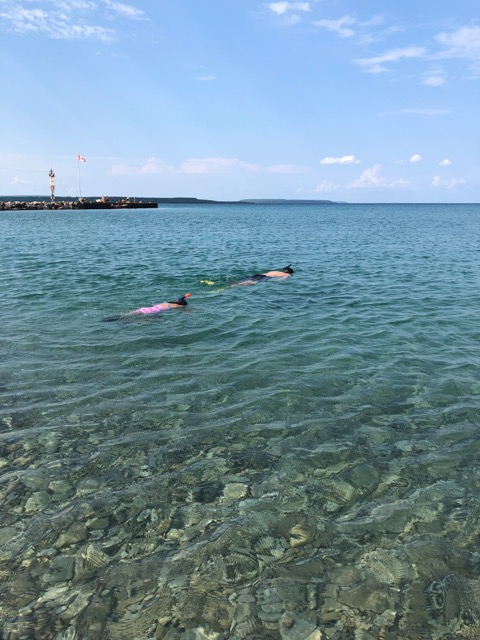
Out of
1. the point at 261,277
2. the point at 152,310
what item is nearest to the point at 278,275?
the point at 261,277

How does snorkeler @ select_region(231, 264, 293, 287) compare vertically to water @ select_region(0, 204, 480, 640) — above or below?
above

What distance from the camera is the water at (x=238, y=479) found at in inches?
162

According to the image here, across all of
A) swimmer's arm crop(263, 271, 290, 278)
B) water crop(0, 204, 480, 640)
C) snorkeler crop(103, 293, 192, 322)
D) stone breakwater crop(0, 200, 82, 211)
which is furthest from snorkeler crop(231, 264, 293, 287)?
stone breakwater crop(0, 200, 82, 211)

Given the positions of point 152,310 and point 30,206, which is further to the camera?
point 30,206

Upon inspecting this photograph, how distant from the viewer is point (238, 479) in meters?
6.02

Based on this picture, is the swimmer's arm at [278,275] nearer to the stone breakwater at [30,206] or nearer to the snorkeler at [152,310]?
the snorkeler at [152,310]

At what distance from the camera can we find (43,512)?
5309mm

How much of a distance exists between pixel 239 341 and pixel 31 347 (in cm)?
583

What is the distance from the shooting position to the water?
13.5 ft

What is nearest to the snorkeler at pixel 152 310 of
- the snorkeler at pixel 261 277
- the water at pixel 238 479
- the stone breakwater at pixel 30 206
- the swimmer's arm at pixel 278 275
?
the water at pixel 238 479

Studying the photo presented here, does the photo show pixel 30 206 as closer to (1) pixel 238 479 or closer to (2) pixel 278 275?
(2) pixel 278 275

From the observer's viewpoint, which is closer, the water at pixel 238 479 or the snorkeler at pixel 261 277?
the water at pixel 238 479

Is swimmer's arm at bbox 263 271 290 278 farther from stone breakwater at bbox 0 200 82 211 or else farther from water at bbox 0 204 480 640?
stone breakwater at bbox 0 200 82 211

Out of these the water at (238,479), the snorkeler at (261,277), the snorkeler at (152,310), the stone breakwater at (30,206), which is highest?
the stone breakwater at (30,206)
